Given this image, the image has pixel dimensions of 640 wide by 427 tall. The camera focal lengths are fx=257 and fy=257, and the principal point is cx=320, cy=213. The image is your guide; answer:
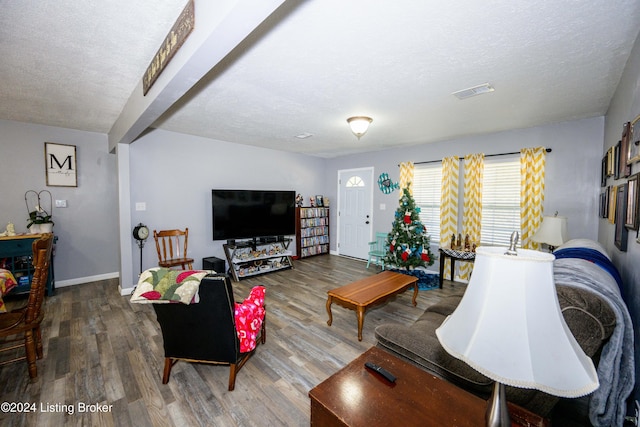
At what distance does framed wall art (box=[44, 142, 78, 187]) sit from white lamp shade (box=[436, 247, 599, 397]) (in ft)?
18.0

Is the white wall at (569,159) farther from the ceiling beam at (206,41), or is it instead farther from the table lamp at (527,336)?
the ceiling beam at (206,41)

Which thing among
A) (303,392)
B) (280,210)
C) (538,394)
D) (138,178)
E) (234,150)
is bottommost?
(303,392)

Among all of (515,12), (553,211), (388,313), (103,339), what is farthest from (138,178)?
(553,211)

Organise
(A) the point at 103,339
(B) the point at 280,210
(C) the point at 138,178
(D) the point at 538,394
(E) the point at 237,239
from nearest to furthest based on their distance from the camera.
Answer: (D) the point at 538,394, (A) the point at 103,339, (C) the point at 138,178, (E) the point at 237,239, (B) the point at 280,210

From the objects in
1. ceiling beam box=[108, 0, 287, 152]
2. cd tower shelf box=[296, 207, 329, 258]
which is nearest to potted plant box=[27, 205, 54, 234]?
ceiling beam box=[108, 0, 287, 152]

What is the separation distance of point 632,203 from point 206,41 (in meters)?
2.54

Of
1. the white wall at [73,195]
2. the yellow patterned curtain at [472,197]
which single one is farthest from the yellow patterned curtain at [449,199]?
the white wall at [73,195]

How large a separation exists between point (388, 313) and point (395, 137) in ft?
9.34

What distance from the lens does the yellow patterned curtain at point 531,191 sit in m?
3.72

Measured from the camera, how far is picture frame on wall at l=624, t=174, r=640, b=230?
144 cm

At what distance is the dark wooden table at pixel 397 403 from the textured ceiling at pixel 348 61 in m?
1.93

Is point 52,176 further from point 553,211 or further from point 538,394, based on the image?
point 553,211

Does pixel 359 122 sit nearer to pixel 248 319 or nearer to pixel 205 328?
pixel 248 319

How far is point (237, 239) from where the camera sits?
4.92 m
